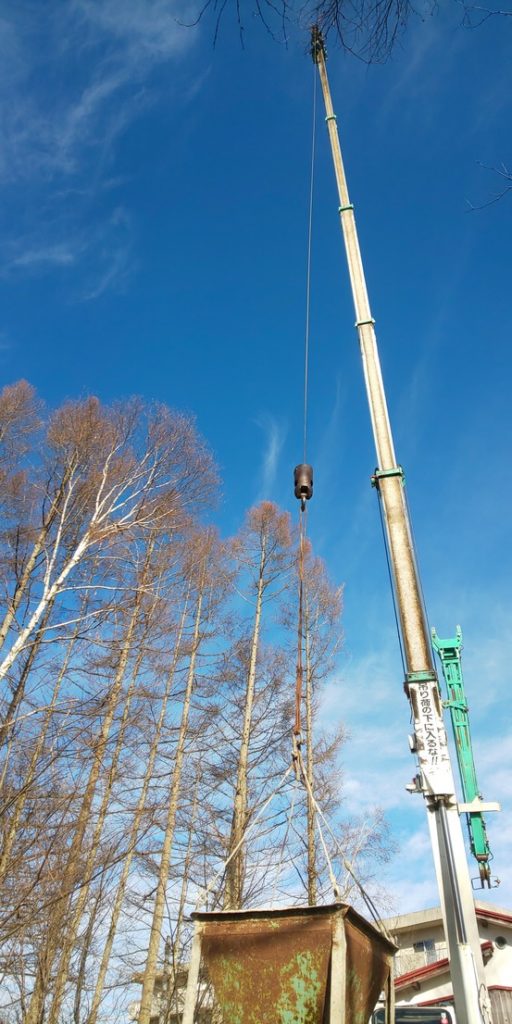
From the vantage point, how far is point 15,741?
7895 mm

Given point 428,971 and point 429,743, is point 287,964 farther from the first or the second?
point 428,971

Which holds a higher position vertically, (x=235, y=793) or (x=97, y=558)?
(x=97, y=558)

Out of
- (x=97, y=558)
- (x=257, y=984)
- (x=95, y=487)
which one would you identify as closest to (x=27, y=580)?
(x=97, y=558)

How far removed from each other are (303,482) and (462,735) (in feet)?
42.3

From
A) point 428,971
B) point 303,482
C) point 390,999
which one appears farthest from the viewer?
point 428,971

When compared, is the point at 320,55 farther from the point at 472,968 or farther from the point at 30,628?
the point at 472,968

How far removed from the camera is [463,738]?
16.2m

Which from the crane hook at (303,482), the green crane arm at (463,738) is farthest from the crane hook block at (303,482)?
the green crane arm at (463,738)

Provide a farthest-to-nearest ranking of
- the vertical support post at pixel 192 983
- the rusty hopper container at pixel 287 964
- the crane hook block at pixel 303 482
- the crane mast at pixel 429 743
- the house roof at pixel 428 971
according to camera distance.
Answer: the house roof at pixel 428 971 → the crane hook block at pixel 303 482 → the crane mast at pixel 429 743 → the vertical support post at pixel 192 983 → the rusty hopper container at pixel 287 964

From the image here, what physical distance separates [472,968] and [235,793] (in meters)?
9.25

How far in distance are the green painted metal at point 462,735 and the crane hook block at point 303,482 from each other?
11619mm

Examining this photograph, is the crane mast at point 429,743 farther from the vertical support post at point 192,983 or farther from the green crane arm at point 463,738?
the green crane arm at point 463,738

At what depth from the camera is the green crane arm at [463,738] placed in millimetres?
15047

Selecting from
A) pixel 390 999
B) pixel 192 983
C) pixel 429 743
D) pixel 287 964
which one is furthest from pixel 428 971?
pixel 287 964
